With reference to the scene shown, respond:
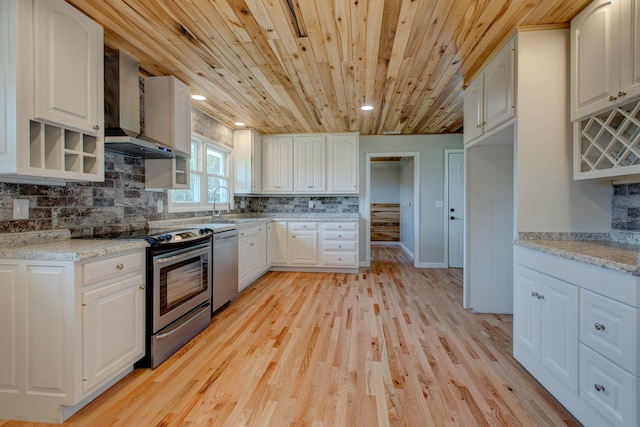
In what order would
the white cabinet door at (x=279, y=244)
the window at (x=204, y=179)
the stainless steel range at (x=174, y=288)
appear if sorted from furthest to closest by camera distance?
the white cabinet door at (x=279, y=244) < the window at (x=204, y=179) < the stainless steel range at (x=174, y=288)

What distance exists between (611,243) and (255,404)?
7.80 ft

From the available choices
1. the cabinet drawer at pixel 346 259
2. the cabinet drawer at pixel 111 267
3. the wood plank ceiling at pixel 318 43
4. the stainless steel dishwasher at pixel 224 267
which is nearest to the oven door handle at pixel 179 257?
the cabinet drawer at pixel 111 267

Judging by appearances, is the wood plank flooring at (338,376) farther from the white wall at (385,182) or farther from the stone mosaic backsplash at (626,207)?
the white wall at (385,182)

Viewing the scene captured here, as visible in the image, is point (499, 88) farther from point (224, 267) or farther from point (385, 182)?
point (385, 182)

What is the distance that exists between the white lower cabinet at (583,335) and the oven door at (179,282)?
8.11 ft

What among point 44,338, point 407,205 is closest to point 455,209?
point 407,205

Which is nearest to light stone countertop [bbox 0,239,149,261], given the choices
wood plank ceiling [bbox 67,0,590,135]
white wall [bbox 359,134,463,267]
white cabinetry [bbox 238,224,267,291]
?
wood plank ceiling [bbox 67,0,590,135]

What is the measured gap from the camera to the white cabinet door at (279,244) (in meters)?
4.64

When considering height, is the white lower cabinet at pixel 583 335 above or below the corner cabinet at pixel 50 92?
below

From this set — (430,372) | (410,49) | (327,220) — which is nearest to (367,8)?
(410,49)

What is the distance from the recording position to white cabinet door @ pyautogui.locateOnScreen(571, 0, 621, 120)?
158 cm

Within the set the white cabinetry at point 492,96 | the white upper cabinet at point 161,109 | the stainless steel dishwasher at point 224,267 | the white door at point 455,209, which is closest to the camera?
the white cabinetry at point 492,96

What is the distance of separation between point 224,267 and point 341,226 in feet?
6.83

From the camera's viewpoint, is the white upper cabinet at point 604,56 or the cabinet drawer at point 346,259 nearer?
the white upper cabinet at point 604,56
